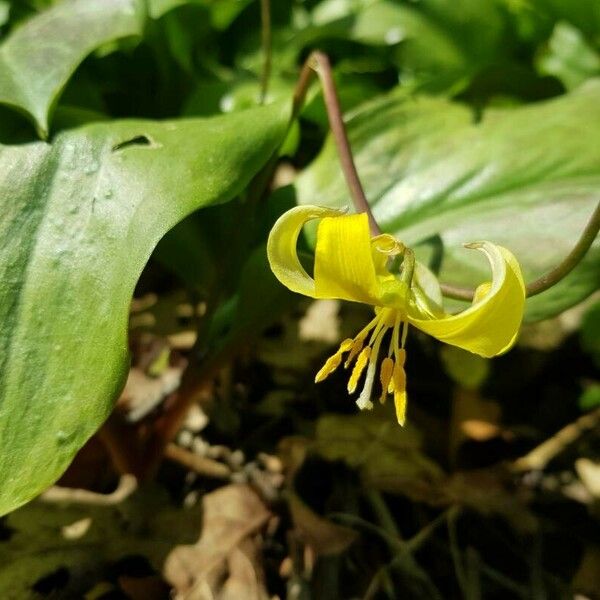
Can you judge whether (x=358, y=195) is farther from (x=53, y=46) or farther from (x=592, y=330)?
(x=592, y=330)

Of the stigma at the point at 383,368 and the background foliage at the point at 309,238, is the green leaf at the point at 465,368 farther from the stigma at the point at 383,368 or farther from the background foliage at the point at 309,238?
the stigma at the point at 383,368

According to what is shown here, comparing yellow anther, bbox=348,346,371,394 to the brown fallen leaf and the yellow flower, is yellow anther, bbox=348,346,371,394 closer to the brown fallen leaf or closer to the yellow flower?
the yellow flower

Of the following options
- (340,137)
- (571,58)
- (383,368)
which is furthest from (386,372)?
(571,58)

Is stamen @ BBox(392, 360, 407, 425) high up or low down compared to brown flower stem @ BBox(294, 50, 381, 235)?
down

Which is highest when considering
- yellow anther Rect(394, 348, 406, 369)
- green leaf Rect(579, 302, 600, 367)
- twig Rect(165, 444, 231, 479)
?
yellow anther Rect(394, 348, 406, 369)

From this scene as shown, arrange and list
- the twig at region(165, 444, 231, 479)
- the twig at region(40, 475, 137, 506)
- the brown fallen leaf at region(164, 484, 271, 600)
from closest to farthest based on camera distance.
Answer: the brown fallen leaf at region(164, 484, 271, 600) < the twig at region(40, 475, 137, 506) < the twig at region(165, 444, 231, 479)

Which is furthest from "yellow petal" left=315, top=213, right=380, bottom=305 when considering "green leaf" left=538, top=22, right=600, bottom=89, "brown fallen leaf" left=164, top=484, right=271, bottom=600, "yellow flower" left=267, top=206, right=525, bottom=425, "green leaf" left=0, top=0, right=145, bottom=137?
"green leaf" left=538, top=22, right=600, bottom=89
